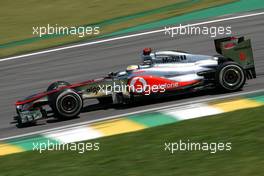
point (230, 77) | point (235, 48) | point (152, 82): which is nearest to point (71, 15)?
point (235, 48)

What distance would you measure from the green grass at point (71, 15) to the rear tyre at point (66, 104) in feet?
25.3

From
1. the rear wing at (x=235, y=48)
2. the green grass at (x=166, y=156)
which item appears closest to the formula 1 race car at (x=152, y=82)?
the rear wing at (x=235, y=48)

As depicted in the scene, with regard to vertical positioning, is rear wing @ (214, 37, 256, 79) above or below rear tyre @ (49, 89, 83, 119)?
above

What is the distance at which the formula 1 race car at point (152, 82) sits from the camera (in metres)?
10.3

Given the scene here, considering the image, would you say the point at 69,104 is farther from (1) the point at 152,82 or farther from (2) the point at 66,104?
(1) the point at 152,82

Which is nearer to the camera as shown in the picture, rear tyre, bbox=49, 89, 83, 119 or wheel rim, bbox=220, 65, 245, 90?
rear tyre, bbox=49, 89, 83, 119

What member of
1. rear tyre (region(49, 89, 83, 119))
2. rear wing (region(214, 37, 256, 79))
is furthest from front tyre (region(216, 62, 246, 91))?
rear tyre (region(49, 89, 83, 119))

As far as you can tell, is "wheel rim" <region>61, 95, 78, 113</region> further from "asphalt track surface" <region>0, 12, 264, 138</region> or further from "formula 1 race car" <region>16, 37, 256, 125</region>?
"asphalt track surface" <region>0, 12, 264, 138</region>

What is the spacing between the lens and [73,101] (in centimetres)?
1030

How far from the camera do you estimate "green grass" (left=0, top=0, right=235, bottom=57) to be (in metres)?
18.9

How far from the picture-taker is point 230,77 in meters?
10.5

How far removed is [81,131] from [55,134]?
1.39 ft

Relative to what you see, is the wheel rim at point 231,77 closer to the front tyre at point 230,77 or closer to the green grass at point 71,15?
the front tyre at point 230,77

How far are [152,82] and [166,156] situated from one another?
9.76 feet
